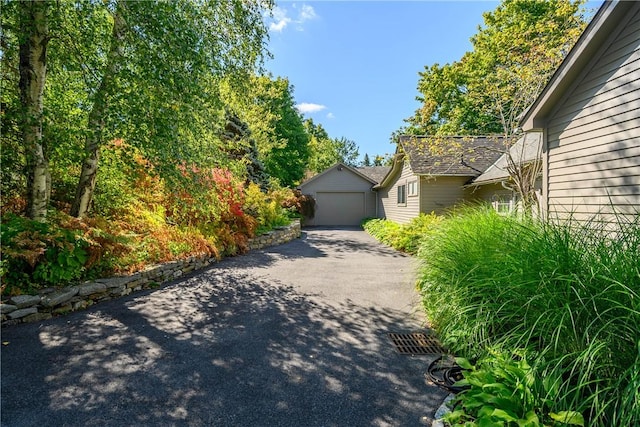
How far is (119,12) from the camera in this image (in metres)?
4.30

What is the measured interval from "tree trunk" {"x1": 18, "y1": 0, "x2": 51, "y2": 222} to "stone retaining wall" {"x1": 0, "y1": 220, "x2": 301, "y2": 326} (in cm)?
132

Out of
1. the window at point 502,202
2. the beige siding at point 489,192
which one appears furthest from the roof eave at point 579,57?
the beige siding at point 489,192

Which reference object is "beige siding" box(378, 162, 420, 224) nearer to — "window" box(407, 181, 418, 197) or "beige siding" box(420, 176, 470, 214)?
"window" box(407, 181, 418, 197)

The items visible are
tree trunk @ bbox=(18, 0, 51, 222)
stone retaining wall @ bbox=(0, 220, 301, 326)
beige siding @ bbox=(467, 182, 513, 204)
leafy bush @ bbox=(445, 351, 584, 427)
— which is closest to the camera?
Answer: leafy bush @ bbox=(445, 351, 584, 427)

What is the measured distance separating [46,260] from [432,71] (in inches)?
601

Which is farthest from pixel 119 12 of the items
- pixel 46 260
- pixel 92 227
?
pixel 46 260

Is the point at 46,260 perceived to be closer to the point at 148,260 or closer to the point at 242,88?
the point at 148,260

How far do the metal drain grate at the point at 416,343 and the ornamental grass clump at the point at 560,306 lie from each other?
0.51 feet

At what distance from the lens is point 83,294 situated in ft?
15.1

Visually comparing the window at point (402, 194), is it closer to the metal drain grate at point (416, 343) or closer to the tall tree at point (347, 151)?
the metal drain grate at point (416, 343)

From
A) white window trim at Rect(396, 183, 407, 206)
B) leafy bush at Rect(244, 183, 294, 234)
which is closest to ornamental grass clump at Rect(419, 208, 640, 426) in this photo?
leafy bush at Rect(244, 183, 294, 234)

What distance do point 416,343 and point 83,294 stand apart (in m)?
4.68

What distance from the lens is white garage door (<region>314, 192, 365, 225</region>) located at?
22.3 metres

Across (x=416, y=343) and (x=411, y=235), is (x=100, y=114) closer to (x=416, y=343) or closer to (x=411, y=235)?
(x=416, y=343)
